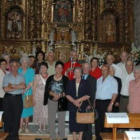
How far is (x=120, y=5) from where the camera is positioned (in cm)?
1319

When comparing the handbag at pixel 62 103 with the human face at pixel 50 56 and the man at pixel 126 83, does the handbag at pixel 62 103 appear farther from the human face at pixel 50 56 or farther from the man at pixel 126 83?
the human face at pixel 50 56

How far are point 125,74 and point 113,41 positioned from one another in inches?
265

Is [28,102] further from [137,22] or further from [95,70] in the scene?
[137,22]

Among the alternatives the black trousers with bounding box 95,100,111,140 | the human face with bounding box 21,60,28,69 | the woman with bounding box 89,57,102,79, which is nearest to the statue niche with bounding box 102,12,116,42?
the woman with bounding box 89,57,102,79

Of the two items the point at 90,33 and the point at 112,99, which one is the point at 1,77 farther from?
the point at 90,33

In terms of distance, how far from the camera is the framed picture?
1303cm

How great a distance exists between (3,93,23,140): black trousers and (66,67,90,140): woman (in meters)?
0.93

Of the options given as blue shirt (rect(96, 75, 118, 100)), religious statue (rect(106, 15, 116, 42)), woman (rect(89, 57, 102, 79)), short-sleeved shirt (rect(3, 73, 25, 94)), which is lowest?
blue shirt (rect(96, 75, 118, 100))

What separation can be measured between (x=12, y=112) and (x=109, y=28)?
7991mm

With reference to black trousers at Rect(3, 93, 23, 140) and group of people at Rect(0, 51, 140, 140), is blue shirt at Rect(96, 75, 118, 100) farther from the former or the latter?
black trousers at Rect(3, 93, 23, 140)

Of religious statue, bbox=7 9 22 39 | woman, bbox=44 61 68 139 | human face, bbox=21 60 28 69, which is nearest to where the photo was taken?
woman, bbox=44 61 68 139

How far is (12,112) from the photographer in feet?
19.9

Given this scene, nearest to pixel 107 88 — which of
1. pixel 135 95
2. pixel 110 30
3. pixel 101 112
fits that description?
pixel 101 112

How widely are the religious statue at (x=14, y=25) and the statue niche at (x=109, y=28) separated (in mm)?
Result: 3292
